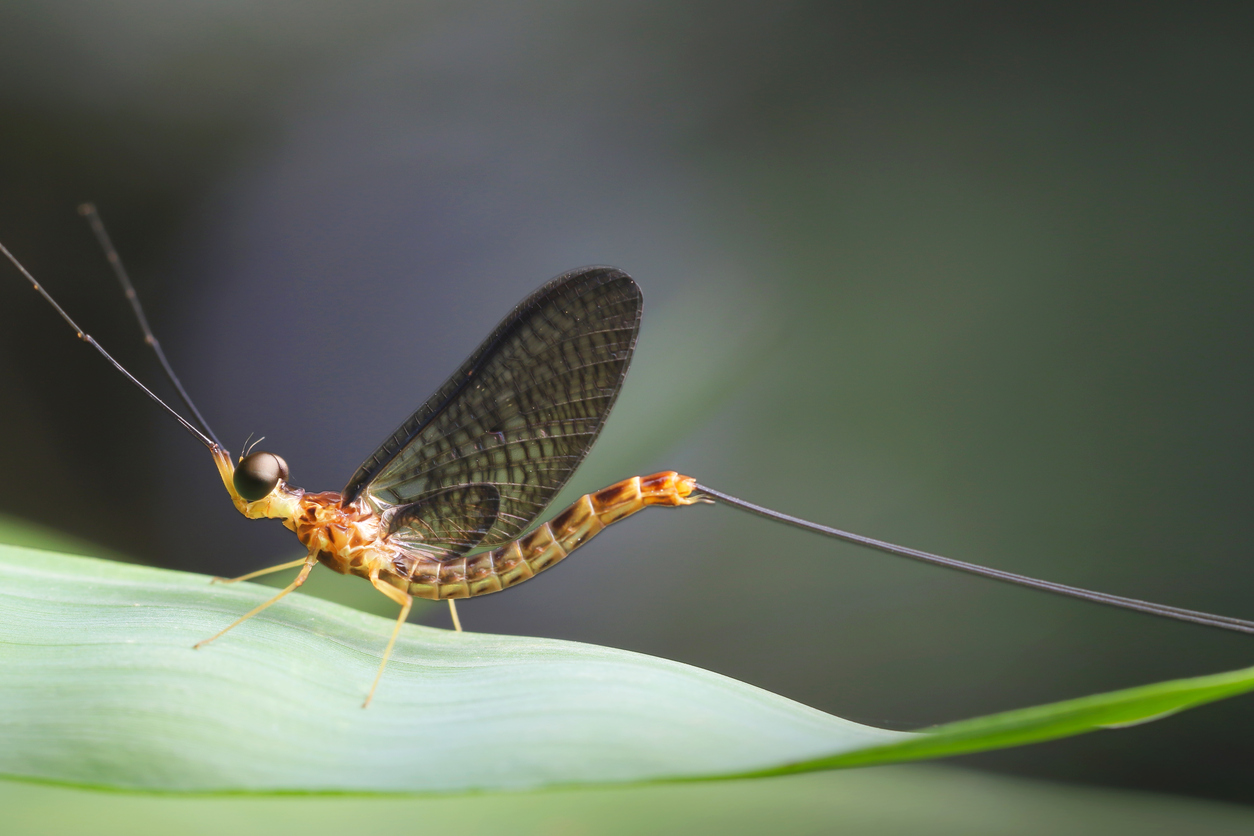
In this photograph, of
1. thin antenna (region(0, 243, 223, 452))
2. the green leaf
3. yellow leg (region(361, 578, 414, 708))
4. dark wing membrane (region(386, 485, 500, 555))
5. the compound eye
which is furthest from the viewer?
dark wing membrane (region(386, 485, 500, 555))

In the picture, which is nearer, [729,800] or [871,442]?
[729,800]

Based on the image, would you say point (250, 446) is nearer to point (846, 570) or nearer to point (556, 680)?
point (556, 680)

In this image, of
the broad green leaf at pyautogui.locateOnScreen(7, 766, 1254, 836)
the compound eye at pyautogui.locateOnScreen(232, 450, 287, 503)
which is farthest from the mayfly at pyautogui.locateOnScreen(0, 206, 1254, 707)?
the broad green leaf at pyautogui.locateOnScreen(7, 766, 1254, 836)

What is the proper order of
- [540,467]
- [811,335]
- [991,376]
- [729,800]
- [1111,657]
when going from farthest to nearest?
[811,335], [991,376], [1111,657], [540,467], [729,800]

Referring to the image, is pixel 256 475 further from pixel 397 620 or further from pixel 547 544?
pixel 547 544

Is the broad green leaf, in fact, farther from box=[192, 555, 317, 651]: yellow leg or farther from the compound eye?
the compound eye

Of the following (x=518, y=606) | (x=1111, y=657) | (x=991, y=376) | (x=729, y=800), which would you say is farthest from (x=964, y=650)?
(x=729, y=800)

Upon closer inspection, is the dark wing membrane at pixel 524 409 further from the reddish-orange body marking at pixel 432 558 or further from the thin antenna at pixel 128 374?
the thin antenna at pixel 128 374
